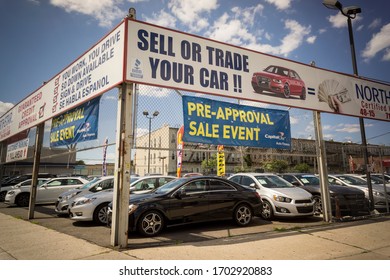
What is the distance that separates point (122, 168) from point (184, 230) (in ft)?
9.04

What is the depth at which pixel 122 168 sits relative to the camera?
5801 mm

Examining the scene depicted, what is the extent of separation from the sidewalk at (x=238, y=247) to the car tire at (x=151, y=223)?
3.14ft

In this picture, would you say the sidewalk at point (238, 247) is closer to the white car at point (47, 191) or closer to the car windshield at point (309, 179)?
the car windshield at point (309, 179)

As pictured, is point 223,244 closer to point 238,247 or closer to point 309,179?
point 238,247

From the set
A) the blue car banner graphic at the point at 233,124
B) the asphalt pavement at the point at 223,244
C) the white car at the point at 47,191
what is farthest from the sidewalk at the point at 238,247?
the white car at the point at 47,191

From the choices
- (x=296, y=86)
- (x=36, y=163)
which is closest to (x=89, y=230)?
(x=36, y=163)

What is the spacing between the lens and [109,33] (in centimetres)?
680

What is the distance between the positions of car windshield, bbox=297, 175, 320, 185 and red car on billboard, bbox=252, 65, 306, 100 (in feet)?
12.1

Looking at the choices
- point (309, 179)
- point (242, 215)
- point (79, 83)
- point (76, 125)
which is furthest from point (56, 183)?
point (309, 179)

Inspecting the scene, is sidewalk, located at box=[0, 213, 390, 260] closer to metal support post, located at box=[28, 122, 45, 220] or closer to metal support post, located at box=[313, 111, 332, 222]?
metal support post, located at box=[313, 111, 332, 222]

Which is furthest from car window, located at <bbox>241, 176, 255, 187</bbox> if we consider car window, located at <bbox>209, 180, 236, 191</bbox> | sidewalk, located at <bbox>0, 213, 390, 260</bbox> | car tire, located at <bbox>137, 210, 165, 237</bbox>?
car tire, located at <bbox>137, 210, 165, 237</bbox>

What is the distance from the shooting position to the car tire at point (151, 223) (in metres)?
6.38

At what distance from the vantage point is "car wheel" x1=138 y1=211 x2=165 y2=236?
6.38 meters

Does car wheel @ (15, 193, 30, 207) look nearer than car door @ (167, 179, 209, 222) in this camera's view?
No
